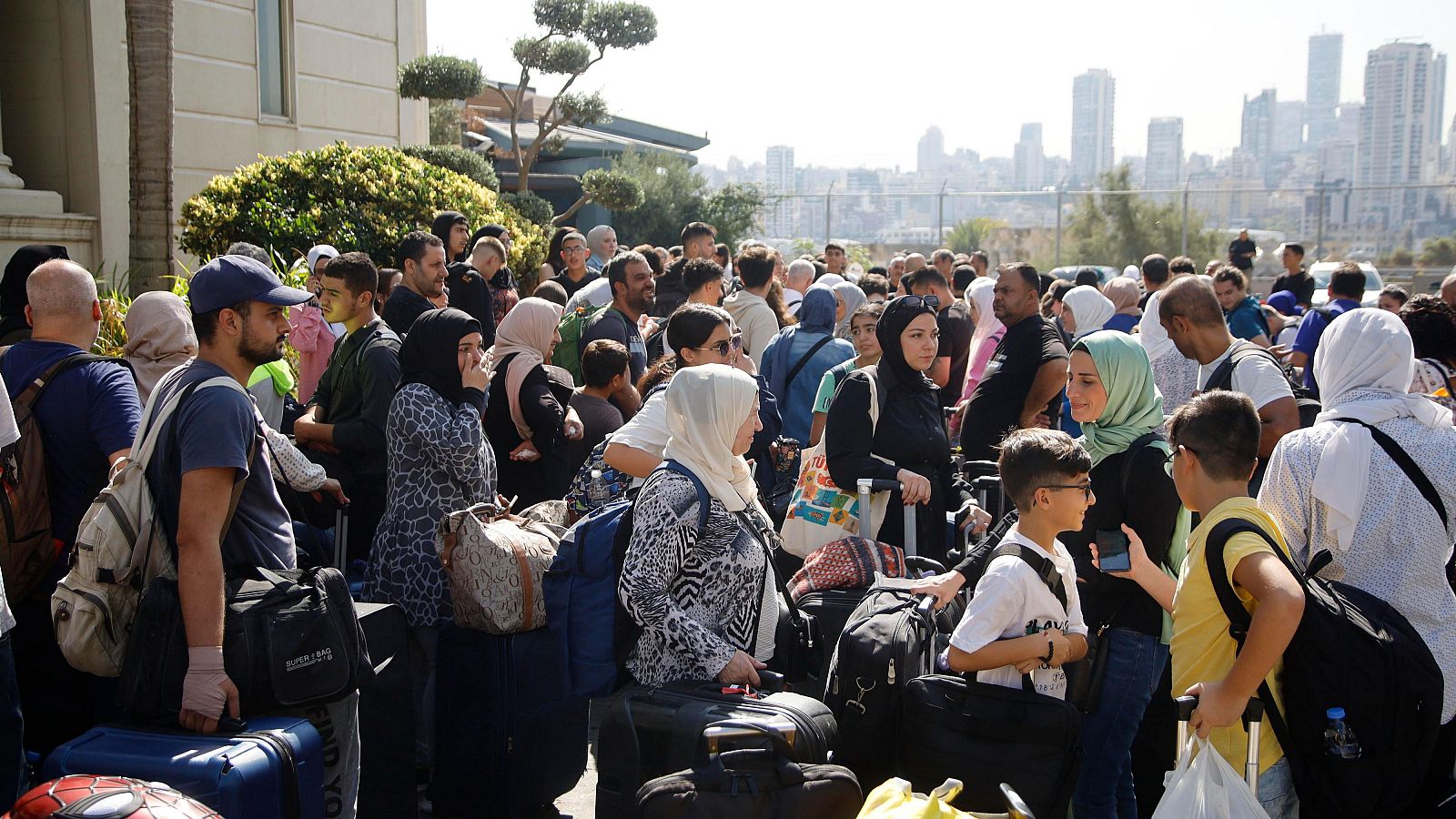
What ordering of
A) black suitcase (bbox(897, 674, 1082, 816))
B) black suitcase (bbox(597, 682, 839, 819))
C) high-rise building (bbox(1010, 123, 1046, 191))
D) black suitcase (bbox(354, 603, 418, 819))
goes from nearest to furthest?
black suitcase (bbox(897, 674, 1082, 816))
black suitcase (bbox(597, 682, 839, 819))
black suitcase (bbox(354, 603, 418, 819))
high-rise building (bbox(1010, 123, 1046, 191))

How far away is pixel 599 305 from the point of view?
786cm

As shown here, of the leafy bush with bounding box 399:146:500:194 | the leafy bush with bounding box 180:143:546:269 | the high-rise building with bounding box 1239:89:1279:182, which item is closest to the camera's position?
the leafy bush with bounding box 180:143:546:269

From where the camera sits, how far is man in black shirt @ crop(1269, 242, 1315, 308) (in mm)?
12586

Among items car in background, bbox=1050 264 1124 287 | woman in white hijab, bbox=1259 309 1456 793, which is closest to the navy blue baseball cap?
woman in white hijab, bbox=1259 309 1456 793

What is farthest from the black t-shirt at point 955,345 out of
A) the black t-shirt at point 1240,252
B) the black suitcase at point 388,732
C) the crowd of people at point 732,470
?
the black t-shirt at point 1240,252

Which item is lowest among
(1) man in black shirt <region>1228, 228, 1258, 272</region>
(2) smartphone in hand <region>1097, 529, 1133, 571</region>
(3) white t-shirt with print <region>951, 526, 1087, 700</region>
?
(3) white t-shirt with print <region>951, 526, 1087, 700</region>

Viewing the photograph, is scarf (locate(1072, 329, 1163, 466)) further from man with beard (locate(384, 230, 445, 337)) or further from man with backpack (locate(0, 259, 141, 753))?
man with beard (locate(384, 230, 445, 337))

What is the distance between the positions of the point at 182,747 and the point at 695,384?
5.92 feet

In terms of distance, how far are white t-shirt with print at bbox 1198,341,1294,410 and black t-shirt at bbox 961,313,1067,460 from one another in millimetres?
1066

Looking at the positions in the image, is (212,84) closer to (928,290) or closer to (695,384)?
(928,290)

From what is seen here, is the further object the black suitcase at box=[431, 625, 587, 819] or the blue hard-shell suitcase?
the black suitcase at box=[431, 625, 587, 819]

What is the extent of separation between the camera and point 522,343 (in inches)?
225

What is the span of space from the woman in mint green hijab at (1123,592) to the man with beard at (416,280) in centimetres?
399

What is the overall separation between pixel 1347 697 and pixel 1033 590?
2.80 feet
